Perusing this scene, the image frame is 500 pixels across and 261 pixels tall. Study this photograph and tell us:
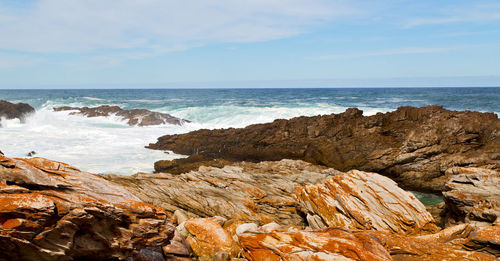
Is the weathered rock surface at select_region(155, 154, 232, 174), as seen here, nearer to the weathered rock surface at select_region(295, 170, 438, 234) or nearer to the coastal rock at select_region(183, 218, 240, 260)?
the weathered rock surface at select_region(295, 170, 438, 234)

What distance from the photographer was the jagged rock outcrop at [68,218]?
4703mm

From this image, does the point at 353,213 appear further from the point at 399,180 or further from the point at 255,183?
the point at 399,180

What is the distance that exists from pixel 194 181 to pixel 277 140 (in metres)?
11.9

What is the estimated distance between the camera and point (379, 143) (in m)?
21.1

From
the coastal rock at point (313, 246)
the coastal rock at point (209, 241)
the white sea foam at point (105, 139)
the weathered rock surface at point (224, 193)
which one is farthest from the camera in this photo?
the white sea foam at point (105, 139)

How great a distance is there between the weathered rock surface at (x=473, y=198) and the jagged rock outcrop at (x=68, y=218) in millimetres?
8420

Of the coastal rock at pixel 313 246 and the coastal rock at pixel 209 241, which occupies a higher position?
the coastal rock at pixel 313 246

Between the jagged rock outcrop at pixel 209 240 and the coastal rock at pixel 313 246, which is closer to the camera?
the coastal rock at pixel 313 246

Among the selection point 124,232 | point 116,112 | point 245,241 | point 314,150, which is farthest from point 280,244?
point 116,112

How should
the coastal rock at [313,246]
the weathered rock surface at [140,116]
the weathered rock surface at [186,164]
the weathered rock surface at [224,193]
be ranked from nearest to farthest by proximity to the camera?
1. the coastal rock at [313,246]
2. the weathered rock surface at [224,193]
3. the weathered rock surface at [186,164]
4. the weathered rock surface at [140,116]

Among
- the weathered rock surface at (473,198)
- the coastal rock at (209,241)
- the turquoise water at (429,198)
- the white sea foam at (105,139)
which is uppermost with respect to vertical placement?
the weathered rock surface at (473,198)

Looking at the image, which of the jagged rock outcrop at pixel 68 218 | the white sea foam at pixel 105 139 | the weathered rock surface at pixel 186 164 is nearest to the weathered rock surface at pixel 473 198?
the jagged rock outcrop at pixel 68 218

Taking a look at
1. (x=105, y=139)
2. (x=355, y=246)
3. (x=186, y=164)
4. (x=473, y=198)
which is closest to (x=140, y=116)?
(x=105, y=139)

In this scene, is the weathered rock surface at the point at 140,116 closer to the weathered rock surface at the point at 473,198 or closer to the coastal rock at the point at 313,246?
the weathered rock surface at the point at 473,198
